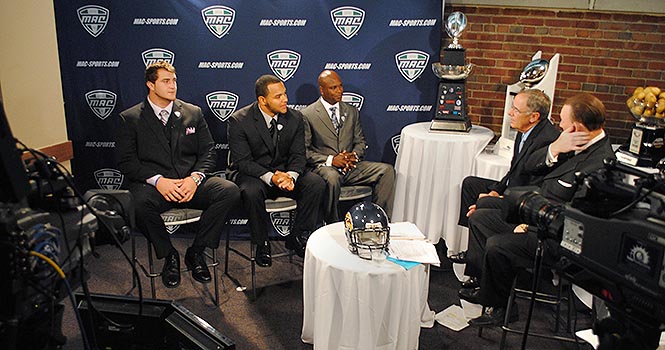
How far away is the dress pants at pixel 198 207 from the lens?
3854 mm

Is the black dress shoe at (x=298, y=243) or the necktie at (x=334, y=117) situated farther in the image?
the necktie at (x=334, y=117)

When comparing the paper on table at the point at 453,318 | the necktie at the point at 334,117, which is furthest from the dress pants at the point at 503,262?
the necktie at the point at 334,117

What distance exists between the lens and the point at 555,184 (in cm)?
353

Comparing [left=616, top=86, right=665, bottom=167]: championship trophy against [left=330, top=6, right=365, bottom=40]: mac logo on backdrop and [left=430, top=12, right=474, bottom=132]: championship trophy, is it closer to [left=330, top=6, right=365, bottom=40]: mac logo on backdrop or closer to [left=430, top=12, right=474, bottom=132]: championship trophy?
[left=430, top=12, right=474, bottom=132]: championship trophy

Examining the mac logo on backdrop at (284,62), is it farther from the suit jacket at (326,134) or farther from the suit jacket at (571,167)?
the suit jacket at (571,167)

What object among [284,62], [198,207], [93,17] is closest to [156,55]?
[93,17]

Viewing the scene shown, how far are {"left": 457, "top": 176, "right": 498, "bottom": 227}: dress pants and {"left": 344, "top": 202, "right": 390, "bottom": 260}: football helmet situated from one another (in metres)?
1.35

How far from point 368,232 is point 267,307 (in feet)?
3.79

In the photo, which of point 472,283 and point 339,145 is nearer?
point 472,283

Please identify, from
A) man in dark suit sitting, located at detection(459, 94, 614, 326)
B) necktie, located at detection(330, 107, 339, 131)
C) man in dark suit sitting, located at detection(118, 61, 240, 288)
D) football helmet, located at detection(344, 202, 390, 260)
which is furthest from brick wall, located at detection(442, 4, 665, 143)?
football helmet, located at detection(344, 202, 390, 260)

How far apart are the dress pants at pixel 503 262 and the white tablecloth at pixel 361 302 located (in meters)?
0.53

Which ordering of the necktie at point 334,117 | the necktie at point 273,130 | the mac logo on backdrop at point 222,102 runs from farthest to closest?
the mac logo on backdrop at point 222,102
the necktie at point 334,117
the necktie at point 273,130

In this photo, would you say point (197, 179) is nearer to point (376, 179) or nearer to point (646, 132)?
point (376, 179)

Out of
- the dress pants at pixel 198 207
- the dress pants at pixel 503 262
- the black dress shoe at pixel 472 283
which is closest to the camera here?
the dress pants at pixel 503 262
